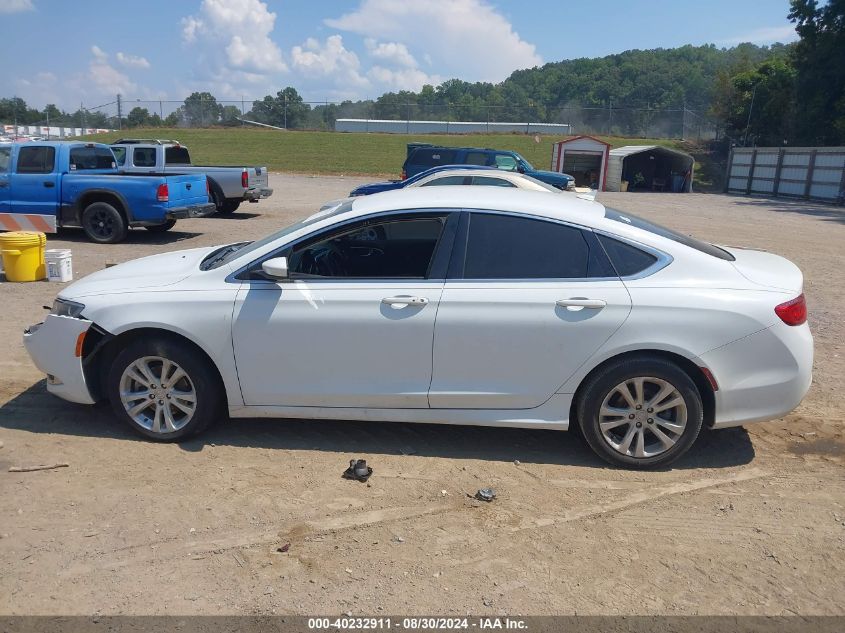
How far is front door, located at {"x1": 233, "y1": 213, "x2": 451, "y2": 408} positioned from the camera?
418 centimetres

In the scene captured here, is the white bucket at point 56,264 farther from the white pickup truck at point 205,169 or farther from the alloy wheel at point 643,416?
the white pickup truck at point 205,169

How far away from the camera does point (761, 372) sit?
4.11 metres

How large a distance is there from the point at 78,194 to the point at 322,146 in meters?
40.7

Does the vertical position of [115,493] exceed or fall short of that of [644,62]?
it falls short

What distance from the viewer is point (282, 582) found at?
3.15 metres

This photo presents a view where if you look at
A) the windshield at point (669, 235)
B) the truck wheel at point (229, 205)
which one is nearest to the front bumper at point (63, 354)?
the windshield at point (669, 235)

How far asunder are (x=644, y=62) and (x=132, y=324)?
110m

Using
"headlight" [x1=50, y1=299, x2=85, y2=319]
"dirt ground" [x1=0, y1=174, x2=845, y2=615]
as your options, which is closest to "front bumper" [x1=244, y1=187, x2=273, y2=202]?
"dirt ground" [x1=0, y1=174, x2=845, y2=615]

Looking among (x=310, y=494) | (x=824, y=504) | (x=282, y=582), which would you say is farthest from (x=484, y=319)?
(x=824, y=504)

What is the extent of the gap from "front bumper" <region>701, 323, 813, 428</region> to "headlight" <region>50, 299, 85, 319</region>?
12.9ft

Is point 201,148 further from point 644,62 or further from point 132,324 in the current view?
point 644,62

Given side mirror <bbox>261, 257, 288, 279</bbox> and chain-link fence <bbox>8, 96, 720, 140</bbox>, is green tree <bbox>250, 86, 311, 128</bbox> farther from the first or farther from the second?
side mirror <bbox>261, 257, 288, 279</bbox>

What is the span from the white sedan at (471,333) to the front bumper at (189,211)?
8732 mm

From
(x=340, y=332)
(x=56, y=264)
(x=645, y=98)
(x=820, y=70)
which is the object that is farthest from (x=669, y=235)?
(x=645, y=98)
